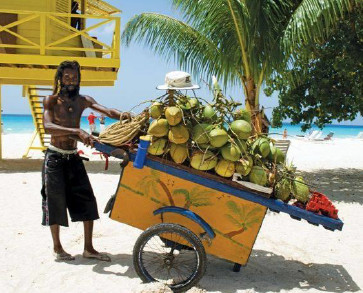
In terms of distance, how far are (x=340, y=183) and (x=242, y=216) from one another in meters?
8.22

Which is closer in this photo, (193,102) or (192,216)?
(192,216)

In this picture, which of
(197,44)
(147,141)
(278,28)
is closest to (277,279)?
(147,141)

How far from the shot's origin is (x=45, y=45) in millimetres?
10711

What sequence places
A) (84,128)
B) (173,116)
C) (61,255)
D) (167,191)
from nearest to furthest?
(173,116)
(167,191)
(61,255)
(84,128)

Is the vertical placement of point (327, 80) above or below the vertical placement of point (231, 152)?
above

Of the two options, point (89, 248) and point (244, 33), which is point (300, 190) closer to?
point (89, 248)

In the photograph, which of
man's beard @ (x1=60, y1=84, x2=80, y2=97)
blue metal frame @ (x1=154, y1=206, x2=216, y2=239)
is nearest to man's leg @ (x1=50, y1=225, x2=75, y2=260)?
blue metal frame @ (x1=154, y1=206, x2=216, y2=239)

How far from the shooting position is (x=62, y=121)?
436cm

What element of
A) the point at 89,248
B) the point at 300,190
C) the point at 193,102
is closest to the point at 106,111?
the point at 193,102

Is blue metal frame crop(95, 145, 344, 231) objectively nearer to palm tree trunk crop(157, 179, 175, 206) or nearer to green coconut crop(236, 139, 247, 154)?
palm tree trunk crop(157, 179, 175, 206)

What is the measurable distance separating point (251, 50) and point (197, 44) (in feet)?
6.64

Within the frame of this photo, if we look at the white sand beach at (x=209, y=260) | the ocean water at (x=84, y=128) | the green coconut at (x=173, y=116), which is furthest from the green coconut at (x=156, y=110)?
the ocean water at (x=84, y=128)

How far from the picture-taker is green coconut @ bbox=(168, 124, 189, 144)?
12.3 feet

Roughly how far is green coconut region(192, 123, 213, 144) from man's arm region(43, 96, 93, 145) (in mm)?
887
